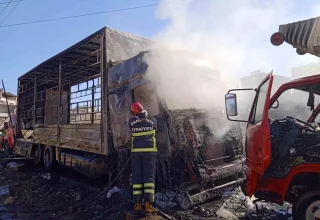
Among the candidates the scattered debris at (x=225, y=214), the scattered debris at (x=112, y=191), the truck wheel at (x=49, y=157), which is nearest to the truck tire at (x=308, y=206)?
the scattered debris at (x=225, y=214)

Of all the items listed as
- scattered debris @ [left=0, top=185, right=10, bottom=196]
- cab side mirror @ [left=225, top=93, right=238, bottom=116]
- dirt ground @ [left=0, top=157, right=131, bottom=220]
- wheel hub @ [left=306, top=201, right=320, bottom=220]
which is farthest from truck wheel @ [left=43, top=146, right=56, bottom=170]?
wheel hub @ [left=306, top=201, right=320, bottom=220]

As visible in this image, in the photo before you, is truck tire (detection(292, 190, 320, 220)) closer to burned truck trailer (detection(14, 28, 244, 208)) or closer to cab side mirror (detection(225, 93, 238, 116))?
cab side mirror (detection(225, 93, 238, 116))

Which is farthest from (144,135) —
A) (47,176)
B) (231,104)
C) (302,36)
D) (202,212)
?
(47,176)

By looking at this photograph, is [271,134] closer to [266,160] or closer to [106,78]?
[266,160]

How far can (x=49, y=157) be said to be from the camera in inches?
326

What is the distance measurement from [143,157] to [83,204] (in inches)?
74.1

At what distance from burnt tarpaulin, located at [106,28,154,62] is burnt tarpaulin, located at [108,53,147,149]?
480mm

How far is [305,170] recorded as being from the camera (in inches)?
110

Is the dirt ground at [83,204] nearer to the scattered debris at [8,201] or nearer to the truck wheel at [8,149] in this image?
the scattered debris at [8,201]

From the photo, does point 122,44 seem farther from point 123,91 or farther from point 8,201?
point 8,201

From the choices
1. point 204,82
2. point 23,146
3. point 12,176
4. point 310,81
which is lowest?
point 12,176

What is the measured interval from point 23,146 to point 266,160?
380 inches

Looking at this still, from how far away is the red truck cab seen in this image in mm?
2873

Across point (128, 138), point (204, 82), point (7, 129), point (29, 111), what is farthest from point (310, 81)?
point (7, 129)
